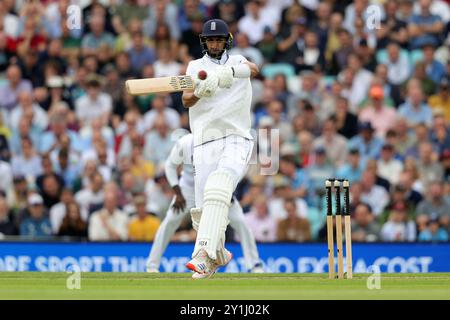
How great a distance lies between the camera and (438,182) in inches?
640

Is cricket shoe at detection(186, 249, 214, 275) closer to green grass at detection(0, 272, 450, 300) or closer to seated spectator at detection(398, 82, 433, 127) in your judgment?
green grass at detection(0, 272, 450, 300)

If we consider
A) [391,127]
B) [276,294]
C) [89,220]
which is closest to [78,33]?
[89,220]

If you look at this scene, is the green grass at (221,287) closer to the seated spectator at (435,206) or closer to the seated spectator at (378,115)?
the seated spectator at (435,206)

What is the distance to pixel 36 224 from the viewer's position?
16.2m

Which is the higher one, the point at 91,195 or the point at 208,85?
the point at 91,195

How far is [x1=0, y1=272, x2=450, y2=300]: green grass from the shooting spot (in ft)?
29.0

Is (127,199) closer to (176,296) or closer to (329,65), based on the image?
(329,65)

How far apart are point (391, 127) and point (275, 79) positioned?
1.68 m

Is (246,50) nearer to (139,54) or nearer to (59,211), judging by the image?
(139,54)

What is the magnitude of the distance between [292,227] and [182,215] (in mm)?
2284

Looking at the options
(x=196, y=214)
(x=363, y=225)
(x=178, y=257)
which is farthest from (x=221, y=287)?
(x=363, y=225)

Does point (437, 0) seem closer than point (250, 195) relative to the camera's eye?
No

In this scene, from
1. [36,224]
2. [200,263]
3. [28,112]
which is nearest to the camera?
[200,263]

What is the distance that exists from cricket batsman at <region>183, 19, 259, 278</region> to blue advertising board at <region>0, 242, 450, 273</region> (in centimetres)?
413
